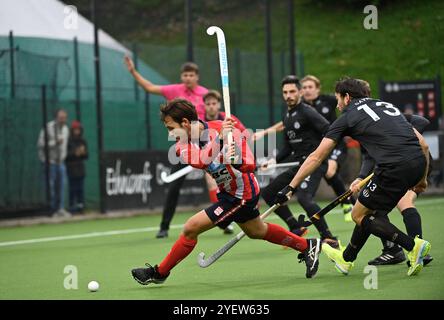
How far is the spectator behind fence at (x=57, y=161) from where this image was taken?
1614cm

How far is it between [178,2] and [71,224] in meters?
5.91

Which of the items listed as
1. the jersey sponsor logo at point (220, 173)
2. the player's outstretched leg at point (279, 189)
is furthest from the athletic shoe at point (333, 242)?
the jersey sponsor logo at point (220, 173)

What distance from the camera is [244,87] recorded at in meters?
19.1

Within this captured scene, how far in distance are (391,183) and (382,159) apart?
8.1 inches

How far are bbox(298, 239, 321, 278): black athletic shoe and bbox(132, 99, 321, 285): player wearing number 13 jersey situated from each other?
0.56 m

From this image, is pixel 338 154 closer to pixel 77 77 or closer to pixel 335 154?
pixel 335 154

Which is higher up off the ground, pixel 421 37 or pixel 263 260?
pixel 421 37

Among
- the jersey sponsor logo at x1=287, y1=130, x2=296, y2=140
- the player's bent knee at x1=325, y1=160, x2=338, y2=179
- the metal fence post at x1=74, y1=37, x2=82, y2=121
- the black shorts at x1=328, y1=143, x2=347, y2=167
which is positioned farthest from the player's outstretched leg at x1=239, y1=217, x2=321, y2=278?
the metal fence post at x1=74, y1=37, x2=82, y2=121

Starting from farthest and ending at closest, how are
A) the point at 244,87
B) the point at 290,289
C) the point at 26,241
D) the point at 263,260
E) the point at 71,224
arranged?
the point at 244,87 → the point at 71,224 → the point at 26,241 → the point at 263,260 → the point at 290,289

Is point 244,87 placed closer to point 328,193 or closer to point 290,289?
point 328,193

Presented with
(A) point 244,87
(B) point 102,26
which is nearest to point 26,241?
(B) point 102,26

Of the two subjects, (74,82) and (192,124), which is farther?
(74,82)

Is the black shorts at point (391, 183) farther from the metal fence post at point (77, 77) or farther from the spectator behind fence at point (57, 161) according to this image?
the metal fence post at point (77, 77)

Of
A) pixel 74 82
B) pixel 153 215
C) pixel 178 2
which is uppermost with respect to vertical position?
pixel 178 2
